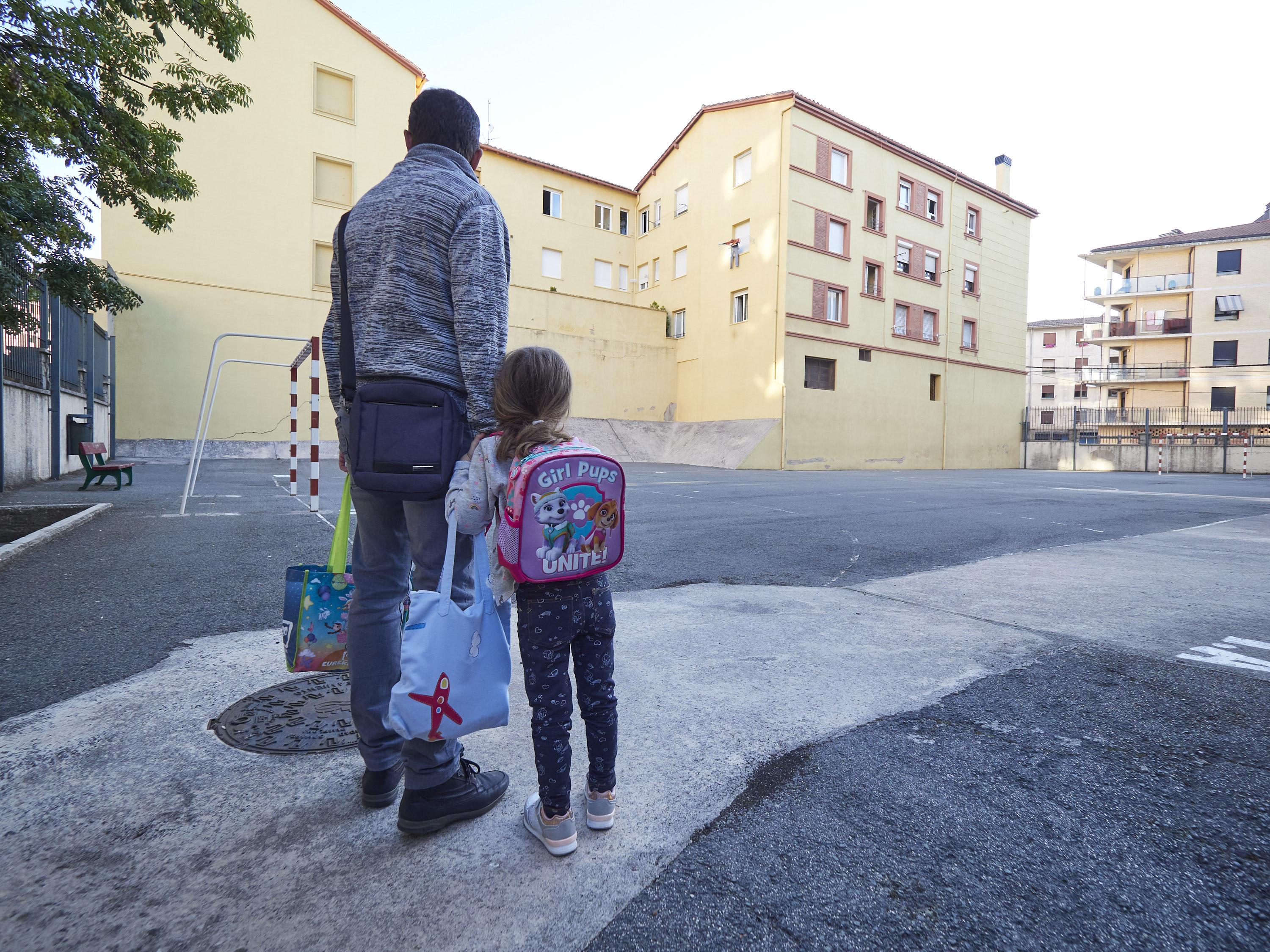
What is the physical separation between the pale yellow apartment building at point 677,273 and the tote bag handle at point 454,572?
2106 centimetres

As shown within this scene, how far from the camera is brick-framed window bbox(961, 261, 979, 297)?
2991 cm

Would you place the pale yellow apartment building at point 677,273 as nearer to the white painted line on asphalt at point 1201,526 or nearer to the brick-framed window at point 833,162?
the brick-framed window at point 833,162

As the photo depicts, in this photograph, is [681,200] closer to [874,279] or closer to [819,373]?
[874,279]

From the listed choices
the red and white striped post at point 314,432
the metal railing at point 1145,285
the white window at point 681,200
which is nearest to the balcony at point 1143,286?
the metal railing at point 1145,285

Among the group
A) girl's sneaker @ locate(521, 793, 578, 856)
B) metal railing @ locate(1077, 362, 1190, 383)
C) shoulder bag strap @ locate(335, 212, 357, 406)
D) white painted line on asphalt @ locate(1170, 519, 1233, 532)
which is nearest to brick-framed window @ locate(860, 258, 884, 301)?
white painted line on asphalt @ locate(1170, 519, 1233, 532)

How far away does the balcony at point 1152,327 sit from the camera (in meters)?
43.1

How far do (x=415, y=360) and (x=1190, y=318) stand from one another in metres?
55.0

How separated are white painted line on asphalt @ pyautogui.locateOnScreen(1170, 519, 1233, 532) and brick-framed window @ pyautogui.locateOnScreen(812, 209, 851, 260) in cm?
1766

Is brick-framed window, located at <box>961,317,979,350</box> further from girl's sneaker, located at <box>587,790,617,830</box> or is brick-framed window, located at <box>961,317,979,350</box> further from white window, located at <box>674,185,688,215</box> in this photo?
girl's sneaker, located at <box>587,790,617,830</box>

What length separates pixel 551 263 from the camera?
29.2 m

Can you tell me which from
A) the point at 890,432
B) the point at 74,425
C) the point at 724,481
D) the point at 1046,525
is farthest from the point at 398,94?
the point at 1046,525

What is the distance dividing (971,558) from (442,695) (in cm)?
555

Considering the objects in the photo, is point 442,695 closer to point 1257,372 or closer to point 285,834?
point 285,834

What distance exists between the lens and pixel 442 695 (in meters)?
1.65
